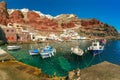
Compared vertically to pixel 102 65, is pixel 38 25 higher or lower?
higher

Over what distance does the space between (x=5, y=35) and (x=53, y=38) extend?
6037 centimetres

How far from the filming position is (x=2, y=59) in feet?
88.8

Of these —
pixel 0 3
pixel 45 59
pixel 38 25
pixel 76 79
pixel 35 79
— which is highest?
pixel 0 3

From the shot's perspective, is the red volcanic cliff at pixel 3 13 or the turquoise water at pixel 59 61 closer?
the turquoise water at pixel 59 61

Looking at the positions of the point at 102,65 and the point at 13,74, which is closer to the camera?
the point at 102,65

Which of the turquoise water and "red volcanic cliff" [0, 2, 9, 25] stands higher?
"red volcanic cliff" [0, 2, 9, 25]

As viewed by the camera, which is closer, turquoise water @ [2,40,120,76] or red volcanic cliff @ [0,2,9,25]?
turquoise water @ [2,40,120,76]

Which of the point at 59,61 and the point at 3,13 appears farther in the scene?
the point at 3,13

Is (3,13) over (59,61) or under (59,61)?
over

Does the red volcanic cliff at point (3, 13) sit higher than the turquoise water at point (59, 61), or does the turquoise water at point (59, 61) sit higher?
the red volcanic cliff at point (3, 13)

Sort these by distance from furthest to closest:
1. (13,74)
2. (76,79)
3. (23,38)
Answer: (23,38) < (13,74) < (76,79)

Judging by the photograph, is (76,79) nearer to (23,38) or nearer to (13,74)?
(13,74)

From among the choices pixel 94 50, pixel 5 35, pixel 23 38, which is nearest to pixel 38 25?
pixel 23 38

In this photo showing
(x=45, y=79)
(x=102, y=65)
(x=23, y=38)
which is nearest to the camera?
Answer: (x=102, y=65)
